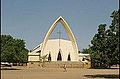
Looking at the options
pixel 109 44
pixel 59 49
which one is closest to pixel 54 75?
Answer: pixel 109 44

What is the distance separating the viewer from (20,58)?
55.7 meters

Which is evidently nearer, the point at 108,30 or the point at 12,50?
the point at 108,30

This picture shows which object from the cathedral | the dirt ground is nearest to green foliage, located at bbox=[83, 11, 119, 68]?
the dirt ground

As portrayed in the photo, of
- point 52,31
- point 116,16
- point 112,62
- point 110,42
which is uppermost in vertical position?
point 52,31

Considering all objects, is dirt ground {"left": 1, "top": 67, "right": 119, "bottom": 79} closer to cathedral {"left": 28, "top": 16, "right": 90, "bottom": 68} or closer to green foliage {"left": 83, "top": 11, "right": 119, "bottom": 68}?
green foliage {"left": 83, "top": 11, "right": 119, "bottom": 68}

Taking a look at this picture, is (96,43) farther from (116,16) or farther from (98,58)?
(116,16)

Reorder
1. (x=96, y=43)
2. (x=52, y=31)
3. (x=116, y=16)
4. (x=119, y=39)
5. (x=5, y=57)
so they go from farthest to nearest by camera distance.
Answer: (x=52, y=31) → (x=5, y=57) → (x=96, y=43) → (x=116, y=16) → (x=119, y=39)

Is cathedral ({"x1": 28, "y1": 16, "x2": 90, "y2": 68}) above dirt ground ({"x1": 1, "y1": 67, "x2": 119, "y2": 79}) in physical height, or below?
above

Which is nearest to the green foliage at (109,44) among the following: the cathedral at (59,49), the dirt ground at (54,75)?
the dirt ground at (54,75)

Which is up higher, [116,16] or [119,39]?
[116,16]

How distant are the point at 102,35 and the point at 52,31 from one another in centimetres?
7240

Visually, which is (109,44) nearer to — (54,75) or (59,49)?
(54,75)

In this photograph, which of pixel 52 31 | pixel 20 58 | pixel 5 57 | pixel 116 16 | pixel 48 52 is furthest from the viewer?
pixel 48 52

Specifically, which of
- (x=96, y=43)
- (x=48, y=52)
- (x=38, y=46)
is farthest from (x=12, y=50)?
(x=38, y=46)
